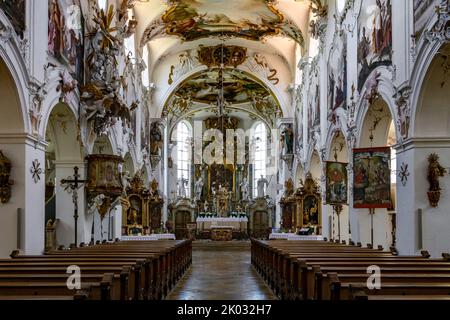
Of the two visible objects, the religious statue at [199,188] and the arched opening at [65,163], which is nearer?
the arched opening at [65,163]

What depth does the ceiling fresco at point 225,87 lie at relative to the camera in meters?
32.2

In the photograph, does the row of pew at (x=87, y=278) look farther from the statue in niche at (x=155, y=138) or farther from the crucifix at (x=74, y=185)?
the statue in niche at (x=155, y=138)

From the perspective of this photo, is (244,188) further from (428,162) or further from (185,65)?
(428,162)

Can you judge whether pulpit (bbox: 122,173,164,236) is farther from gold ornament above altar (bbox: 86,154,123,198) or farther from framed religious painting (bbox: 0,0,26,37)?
framed religious painting (bbox: 0,0,26,37)

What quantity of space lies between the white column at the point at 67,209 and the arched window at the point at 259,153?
24.6m

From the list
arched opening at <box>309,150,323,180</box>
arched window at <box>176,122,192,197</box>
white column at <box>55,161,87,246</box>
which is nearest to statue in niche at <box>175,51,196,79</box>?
arched opening at <box>309,150,323,180</box>

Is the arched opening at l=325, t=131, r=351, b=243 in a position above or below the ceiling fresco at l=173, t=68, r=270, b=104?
below

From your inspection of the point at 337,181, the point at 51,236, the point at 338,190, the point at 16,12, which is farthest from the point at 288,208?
the point at 16,12

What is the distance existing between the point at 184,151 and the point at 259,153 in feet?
16.0

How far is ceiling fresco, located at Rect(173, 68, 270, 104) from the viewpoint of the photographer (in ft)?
106

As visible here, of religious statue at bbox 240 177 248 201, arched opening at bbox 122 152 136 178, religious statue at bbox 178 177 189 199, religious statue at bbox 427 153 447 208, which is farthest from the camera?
religious statue at bbox 240 177 248 201

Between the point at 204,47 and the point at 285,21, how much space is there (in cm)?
592

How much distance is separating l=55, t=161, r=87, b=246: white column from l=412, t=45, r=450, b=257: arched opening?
26.4 ft

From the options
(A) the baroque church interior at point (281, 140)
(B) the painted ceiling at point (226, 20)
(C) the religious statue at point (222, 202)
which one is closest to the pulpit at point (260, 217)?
(C) the religious statue at point (222, 202)
